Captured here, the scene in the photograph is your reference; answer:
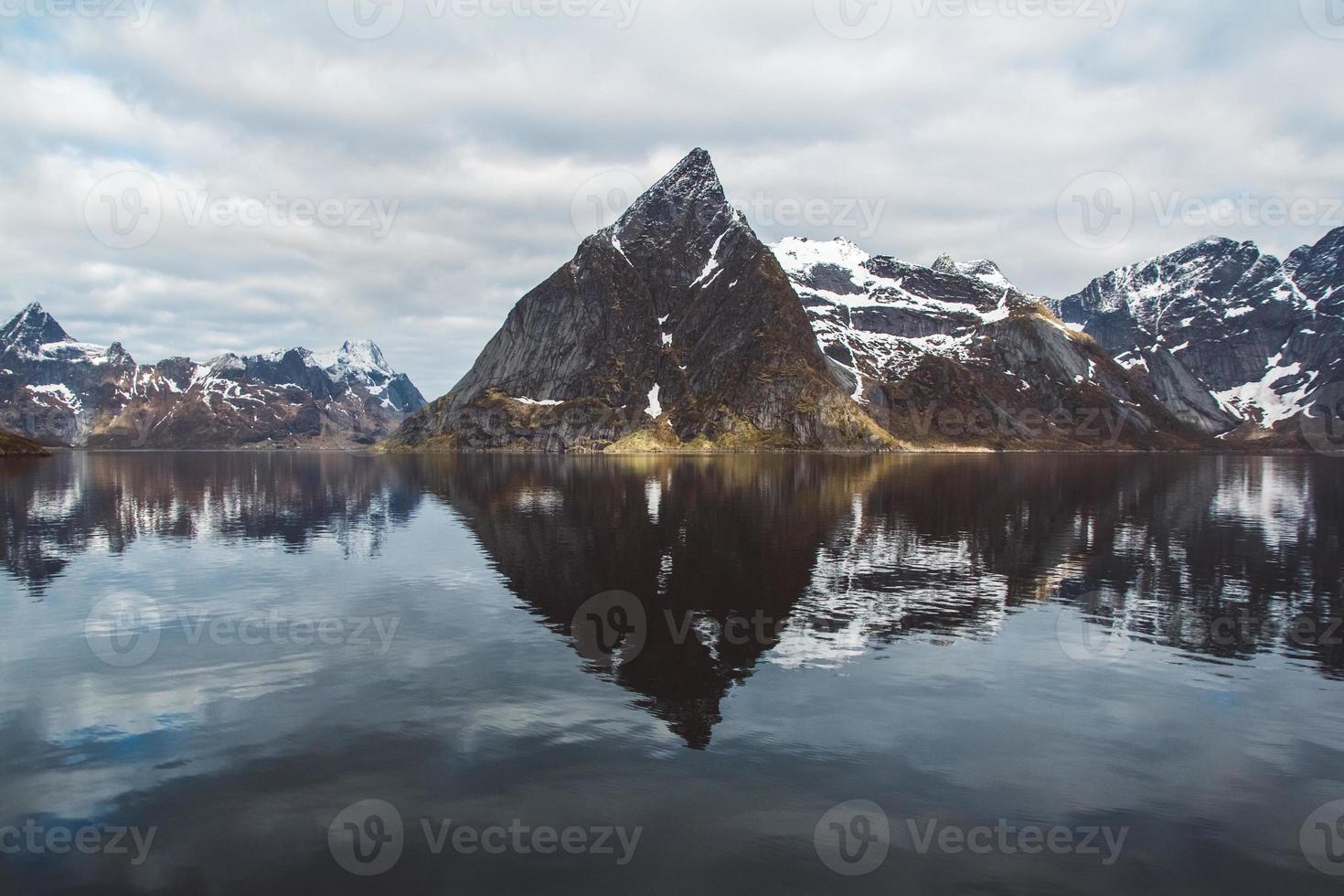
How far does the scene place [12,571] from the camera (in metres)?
55.3
